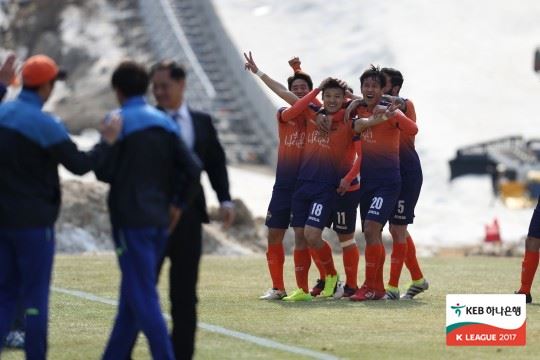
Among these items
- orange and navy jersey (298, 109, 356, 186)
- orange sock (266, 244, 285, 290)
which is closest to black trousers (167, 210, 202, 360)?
orange and navy jersey (298, 109, 356, 186)

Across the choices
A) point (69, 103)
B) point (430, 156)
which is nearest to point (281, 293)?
point (430, 156)

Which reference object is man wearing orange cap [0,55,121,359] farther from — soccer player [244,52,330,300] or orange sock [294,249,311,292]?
orange sock [294,249,311,292]

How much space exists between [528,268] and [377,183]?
1.56 meters

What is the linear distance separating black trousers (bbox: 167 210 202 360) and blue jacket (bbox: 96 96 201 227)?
496 millimetres

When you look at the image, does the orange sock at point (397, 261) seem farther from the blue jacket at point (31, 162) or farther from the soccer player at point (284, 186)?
the blue jacket at point (31, 162)

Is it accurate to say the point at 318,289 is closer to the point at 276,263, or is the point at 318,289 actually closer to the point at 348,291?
the point at 348,291

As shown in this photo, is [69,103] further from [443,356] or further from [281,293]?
[443,356]

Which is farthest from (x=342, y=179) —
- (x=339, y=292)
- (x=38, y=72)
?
(x=38, y=72)

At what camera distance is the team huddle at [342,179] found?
15.9 meters

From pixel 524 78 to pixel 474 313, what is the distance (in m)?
39.6

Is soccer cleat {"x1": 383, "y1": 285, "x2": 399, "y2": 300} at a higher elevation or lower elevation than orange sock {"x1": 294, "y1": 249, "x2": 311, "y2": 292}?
lower

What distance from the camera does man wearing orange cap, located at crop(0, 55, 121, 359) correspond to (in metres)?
10.5

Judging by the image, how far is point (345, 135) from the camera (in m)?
16.0

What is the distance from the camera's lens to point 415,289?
656 inches
